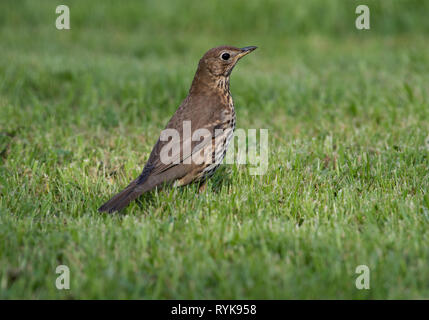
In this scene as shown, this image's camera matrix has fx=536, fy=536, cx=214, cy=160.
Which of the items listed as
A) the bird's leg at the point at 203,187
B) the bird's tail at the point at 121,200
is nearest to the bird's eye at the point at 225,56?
the bird's leg at the point at 203,187

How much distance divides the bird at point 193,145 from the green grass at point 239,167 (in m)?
0.15

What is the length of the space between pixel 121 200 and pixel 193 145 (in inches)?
31.6

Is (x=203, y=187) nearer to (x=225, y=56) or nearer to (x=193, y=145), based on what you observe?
(x=193, y=145)

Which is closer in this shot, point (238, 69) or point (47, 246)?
point (47, 246)

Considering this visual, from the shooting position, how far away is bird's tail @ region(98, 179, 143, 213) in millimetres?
4168

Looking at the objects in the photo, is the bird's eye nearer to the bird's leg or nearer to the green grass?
the green grass

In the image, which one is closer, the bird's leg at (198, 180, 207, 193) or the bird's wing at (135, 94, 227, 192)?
the bird's wing at (135, 94, 227, 192)

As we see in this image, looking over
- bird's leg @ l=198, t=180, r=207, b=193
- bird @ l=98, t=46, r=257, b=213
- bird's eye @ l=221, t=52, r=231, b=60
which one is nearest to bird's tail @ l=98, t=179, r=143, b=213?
bird @ l=98, t=46, r=257, b=213

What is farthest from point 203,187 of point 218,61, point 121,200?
point 218,61

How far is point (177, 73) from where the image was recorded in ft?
26.8

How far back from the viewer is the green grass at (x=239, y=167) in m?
3.35

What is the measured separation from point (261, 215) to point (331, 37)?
319 inches
